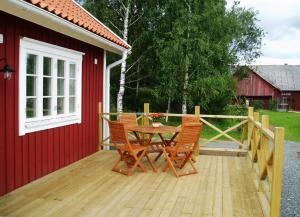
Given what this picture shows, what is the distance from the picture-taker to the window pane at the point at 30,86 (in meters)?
5.32

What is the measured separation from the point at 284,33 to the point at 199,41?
32647 millimetres

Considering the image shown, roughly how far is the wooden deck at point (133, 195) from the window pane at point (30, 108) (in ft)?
3.38

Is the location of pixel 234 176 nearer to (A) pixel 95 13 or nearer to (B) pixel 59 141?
(B) pixel 59 141

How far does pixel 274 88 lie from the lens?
124 feet

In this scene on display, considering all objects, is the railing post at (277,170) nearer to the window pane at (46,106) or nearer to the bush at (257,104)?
the window pane at (46,106)

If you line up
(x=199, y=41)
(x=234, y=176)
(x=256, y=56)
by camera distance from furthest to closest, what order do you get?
(x=256, y=56), (x=199, y=41), (x=234, y=176)

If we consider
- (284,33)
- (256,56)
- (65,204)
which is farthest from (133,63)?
(284,33)

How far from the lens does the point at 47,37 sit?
5711mm

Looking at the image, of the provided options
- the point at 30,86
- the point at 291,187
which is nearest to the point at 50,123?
the point at 30,86

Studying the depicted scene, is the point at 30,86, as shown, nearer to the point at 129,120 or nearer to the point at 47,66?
the point at 47,66

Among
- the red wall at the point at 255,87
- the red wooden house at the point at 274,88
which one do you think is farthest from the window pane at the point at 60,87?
the red wall at the point at 255,87

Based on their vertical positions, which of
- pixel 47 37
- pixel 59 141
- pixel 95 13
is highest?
pixel 95 13

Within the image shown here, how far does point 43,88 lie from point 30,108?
0.48 m

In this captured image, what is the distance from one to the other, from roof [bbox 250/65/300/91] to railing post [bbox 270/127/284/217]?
Result: 35216 mm
